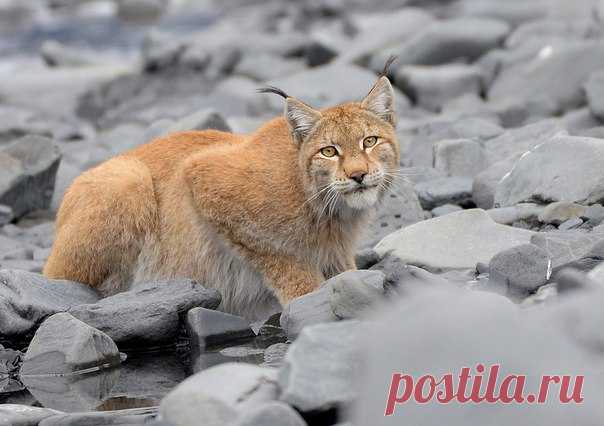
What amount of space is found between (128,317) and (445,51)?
39.5ft

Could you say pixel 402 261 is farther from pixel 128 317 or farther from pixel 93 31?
pixel 93 31

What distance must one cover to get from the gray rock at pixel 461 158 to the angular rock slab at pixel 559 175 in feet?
5.04

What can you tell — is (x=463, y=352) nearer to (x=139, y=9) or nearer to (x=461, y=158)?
(x=461, y=158)

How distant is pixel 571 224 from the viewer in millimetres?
9406

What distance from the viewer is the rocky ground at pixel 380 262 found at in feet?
19.7

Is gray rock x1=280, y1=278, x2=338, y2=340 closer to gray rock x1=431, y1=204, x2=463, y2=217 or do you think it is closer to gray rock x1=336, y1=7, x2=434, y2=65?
gray rock x1=431, y1=204, x2=463, y2=217

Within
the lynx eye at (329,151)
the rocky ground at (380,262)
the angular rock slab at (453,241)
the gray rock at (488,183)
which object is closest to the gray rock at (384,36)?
the rocky ground at (380,262)

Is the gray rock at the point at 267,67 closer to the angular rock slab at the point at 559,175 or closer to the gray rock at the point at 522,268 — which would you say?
the angular rock slab at the point at 559,175

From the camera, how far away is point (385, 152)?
30.7 feet

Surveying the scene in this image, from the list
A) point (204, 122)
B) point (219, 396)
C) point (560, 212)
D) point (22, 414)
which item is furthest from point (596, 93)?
Result: point (219, 396)

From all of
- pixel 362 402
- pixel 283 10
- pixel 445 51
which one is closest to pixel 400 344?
pixel 362 402

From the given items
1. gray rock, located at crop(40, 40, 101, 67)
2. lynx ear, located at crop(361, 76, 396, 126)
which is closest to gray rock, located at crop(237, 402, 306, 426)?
lynx ear, located at crop(361, 76, 396, 126)

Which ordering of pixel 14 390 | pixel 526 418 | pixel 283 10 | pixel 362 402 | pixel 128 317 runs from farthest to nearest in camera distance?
1. pixel 283 10
2. pixel 128 317
3. pixel 14 390
4. pixel 362 402
5. pixel 526 418

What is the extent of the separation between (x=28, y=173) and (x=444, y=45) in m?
8.70
